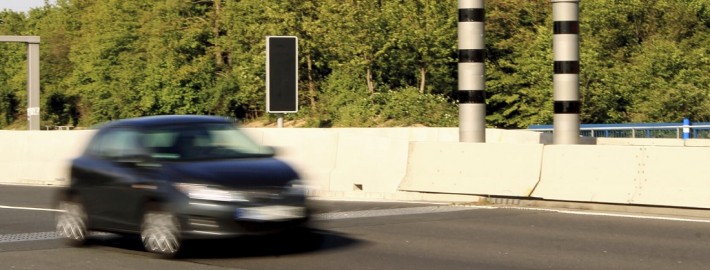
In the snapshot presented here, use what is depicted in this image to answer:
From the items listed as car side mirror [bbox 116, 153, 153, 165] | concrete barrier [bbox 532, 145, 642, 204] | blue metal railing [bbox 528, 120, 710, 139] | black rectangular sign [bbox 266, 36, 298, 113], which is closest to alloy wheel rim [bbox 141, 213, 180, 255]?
car side mirror [bbox 116, 153, 153, 165]

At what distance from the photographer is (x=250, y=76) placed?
6456 cm

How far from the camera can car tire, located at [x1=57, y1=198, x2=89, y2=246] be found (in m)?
14.1

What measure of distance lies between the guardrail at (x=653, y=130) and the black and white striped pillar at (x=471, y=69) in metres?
13.1

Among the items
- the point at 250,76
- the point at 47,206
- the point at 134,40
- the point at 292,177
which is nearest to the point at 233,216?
the point at 292,177

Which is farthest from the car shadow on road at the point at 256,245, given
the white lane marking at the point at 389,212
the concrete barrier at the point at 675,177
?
the concrete barrier at the point at 675,177

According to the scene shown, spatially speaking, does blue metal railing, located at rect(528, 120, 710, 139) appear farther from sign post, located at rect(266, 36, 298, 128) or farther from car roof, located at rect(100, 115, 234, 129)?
car roof, located at rect(100, 115, 234, 129)

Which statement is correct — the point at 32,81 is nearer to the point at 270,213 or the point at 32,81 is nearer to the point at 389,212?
the point at 389,212

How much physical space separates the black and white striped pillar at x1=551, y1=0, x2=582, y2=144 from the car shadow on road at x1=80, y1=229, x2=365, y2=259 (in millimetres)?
8162

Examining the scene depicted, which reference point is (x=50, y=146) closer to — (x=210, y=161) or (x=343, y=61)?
(x=210, y=161)

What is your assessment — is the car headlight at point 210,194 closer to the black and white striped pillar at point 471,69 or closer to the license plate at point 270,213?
the license plate at point 270,213

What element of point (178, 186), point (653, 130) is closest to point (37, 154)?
point (653, 130)

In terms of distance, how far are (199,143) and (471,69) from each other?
965 centimetres

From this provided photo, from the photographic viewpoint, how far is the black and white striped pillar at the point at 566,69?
21.4 metres

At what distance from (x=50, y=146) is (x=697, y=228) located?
754 inches
